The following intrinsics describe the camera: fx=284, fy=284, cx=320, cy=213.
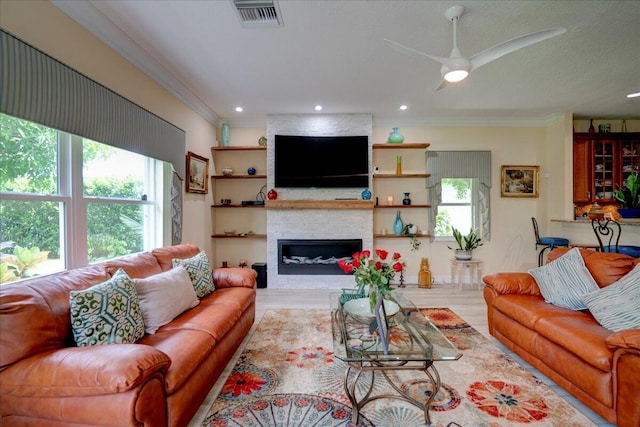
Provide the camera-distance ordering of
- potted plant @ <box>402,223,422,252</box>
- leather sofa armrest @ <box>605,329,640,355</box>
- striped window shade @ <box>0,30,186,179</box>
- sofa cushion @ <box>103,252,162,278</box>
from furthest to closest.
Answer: potted plant @ <box>402,223,422,252</box> < sofa cushion @ <box>103,252,162,278</box> < striped window shade @ <box>0,30,186,179</box> < leather sofa armrest @ <box>605,329,640,355</box>

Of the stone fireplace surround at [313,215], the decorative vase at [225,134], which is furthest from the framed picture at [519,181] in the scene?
the decorative vase at [225,134]


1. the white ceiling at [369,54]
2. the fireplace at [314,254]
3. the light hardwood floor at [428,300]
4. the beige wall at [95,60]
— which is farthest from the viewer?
the fireplace at [314,254]

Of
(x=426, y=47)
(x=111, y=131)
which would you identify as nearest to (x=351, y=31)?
(x=426, y=47)

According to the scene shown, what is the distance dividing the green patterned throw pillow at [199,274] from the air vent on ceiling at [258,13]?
218 centimetres

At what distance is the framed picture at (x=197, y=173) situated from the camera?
3949 millimetres

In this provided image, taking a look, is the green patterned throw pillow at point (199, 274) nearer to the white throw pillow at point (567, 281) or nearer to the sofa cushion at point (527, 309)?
the sofa cushion at point (527, 309)

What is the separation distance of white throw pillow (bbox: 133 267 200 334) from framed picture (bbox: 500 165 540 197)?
5184 millimetres

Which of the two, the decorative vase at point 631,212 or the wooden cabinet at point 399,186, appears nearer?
the decorative vase at point 631,212

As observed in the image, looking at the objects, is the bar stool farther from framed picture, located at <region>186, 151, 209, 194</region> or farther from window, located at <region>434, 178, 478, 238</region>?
framed picture, located at <region>186, 151, 209, 194</region>

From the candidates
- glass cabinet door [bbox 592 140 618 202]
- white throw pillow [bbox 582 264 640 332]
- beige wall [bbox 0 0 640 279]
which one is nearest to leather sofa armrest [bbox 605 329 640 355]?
white throw pillow [bbox 582 264 640 332]

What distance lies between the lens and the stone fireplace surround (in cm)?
476

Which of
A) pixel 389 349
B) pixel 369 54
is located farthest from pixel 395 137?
pixel 389 349

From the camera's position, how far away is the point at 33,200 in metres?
1.95

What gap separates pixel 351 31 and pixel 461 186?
3630 millimetres
